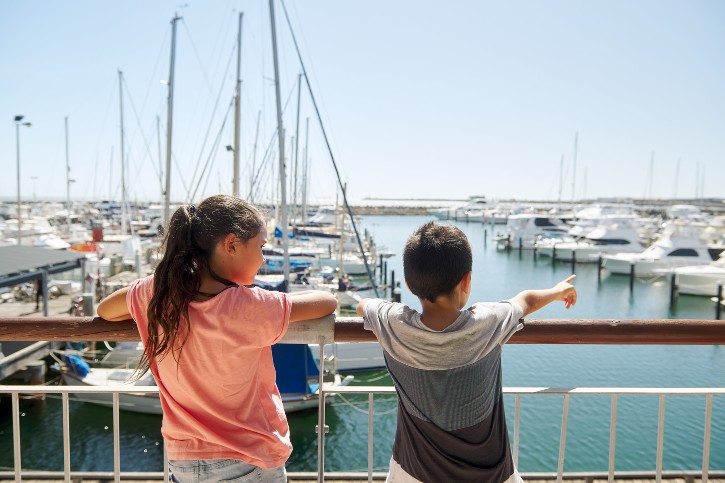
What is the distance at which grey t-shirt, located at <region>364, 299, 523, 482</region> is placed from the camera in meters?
1.56

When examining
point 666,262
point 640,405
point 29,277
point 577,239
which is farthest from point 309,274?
point 577,239

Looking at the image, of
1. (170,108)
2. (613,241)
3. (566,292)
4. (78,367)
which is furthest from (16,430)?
(613,241)

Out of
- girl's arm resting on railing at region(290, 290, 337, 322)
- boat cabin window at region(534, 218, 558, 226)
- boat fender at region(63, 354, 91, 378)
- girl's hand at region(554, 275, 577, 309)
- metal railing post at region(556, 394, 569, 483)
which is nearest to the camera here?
girl's arm resting on railing at region(290, 290, 337, 322)

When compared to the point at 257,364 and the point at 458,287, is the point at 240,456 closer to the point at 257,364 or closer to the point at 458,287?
the point at 257,364

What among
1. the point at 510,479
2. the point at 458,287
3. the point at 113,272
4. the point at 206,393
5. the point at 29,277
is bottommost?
the point at 113,272

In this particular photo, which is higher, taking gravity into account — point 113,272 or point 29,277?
point 29,277

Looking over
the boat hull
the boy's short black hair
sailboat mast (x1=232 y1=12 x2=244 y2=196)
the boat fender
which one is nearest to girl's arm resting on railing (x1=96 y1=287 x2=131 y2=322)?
the boy's short black hair

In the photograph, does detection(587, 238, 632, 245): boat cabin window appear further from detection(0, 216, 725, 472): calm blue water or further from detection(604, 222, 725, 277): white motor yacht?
A: detection(0, 216, 725, 472): calm blue water

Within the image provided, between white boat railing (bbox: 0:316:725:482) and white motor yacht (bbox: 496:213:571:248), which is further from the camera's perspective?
white motor yacht (bbox: 496:213:571:248)

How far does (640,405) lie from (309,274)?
1651cm

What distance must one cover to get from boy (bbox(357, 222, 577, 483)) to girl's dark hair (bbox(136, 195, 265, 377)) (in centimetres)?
52

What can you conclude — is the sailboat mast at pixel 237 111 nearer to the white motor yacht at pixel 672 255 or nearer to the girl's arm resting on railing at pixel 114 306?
the girl's arm resting on railing at pixel 114 306

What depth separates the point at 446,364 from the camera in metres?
1.56

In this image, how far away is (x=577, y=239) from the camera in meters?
49.3
